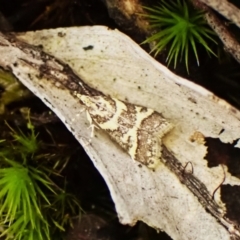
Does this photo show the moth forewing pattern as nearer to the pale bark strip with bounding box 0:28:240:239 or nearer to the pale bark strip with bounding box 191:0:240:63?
the pale bark strip with bounding box 0:28:240:239

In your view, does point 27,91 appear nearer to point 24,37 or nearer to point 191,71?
point 24,37

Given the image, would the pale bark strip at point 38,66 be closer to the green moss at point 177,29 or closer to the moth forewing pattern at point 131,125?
the moth forewing pattern at point 131,125

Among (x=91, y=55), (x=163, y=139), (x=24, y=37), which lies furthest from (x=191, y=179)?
(x=24, y=37)

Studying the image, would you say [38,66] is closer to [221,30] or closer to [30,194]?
[30,194]

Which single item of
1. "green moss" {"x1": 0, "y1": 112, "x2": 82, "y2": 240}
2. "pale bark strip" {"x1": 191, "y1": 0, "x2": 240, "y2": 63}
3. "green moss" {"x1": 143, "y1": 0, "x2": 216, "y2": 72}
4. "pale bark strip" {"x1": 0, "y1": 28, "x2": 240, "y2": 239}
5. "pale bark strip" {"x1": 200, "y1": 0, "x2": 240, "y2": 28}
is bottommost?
"green moss" {"x1": 0, "y1": 112, "x2": 82, "y2": 240}

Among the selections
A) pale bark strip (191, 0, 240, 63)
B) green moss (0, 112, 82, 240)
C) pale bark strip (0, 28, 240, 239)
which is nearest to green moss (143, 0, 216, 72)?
pale bark strip (191, 0, 240, 63)

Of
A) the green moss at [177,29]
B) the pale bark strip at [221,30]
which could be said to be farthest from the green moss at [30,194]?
the pale bark strip at [221,30]
